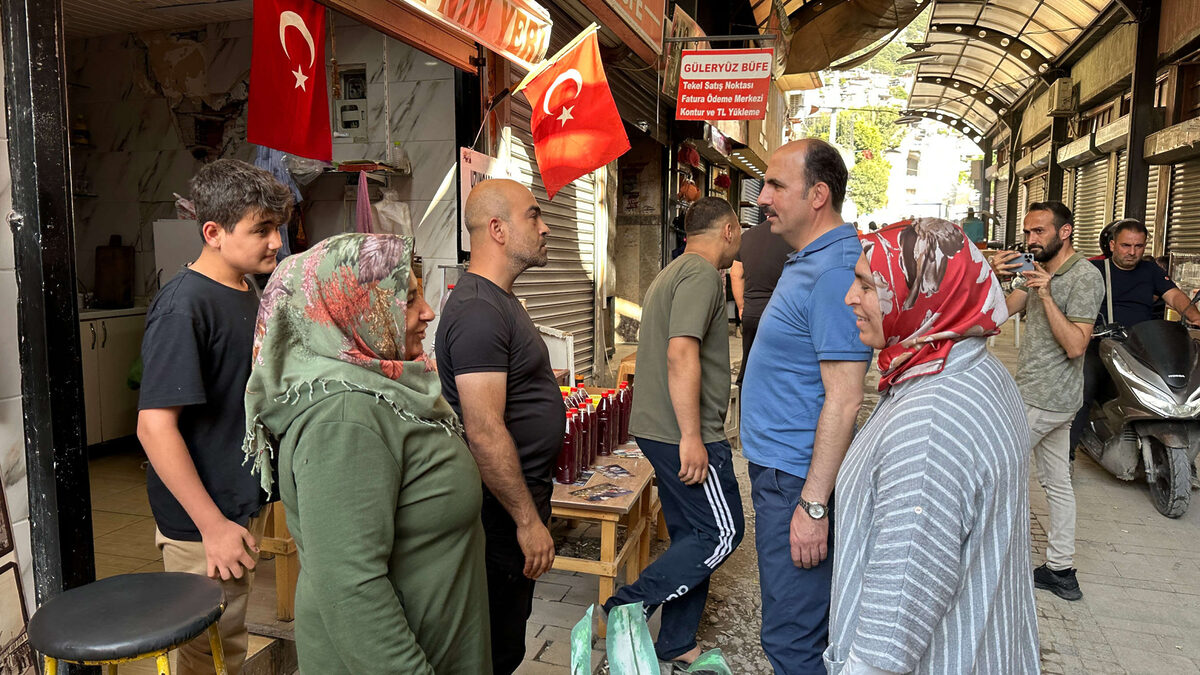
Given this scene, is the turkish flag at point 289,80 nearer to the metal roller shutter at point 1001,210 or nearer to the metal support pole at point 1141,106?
the metal support pole at point 1141,106

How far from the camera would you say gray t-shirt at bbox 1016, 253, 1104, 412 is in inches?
165

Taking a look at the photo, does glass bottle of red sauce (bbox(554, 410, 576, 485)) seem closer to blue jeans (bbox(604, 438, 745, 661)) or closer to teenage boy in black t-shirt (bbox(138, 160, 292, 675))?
blue jeans (bbox(604, 438, 745, 661))

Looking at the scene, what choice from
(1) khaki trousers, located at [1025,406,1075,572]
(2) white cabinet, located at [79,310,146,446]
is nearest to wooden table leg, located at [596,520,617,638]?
(1) khaki trousers, located at [1025,406,1075,572]

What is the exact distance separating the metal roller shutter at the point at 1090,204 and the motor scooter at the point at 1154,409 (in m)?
8.05

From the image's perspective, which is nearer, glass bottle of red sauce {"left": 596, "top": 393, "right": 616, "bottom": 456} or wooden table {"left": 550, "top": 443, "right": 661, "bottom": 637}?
wooden table {"left": 550, "top": 443, "right": 661, "bottom": 637}

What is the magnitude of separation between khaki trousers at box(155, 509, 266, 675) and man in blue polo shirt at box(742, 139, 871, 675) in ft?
5.70

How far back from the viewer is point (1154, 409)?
17.7 feet

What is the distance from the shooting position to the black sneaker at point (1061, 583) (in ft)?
13.7

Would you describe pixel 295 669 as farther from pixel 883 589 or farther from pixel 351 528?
pixel 883 589

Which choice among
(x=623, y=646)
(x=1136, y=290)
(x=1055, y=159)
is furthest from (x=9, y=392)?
(x=1055, y=159)

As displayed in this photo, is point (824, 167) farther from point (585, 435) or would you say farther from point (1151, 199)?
point (1151, 199)

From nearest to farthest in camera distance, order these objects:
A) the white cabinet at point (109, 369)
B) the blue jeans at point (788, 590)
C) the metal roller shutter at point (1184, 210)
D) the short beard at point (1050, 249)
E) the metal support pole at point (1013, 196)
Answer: the blue jeans at point (788, 590) → the short beard at point (1050, 249) → the white cabinet at point (109, 369) → the metal roller shutter at point (1184, 210) → the metal support pole at point (1013, 196)

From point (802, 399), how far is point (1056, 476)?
8.30 feet

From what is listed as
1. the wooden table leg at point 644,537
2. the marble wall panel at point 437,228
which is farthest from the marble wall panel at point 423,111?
the wooden table leg at point 644,537
